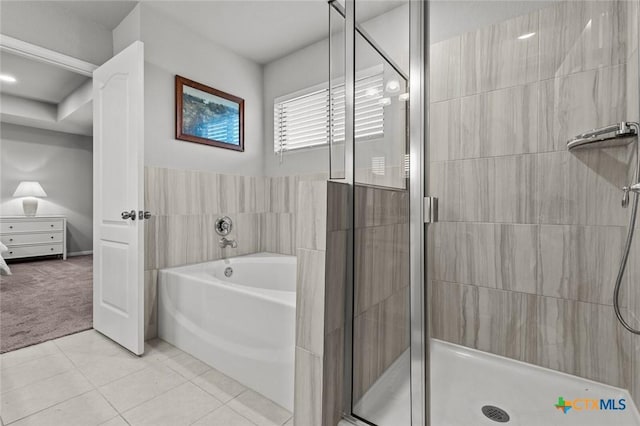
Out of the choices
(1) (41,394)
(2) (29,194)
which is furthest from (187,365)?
(2) (29,194)

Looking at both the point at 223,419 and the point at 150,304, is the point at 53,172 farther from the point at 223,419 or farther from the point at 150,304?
the point at 223,419

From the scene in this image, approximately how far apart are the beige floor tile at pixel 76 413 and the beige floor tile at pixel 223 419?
430 mm

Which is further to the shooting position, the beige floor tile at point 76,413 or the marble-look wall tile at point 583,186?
the beige floor tile at point 76,413

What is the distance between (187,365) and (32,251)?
200 inches

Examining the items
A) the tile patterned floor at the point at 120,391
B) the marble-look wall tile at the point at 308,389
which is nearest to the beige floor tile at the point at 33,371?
the tile patterned floor at the point at 120,391

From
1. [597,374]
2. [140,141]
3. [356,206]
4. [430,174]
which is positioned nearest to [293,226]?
[140,141]

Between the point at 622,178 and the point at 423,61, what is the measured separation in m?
0.90

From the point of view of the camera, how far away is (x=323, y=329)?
1.20m

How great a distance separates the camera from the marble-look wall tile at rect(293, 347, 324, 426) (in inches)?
47.8

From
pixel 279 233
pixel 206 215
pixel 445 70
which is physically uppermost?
pixel 445 70

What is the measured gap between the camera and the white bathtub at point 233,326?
4.87 feet

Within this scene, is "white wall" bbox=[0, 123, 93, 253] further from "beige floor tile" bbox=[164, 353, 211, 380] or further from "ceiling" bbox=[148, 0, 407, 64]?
"beige floor tile" bbox=[164, 353, 211, 380]

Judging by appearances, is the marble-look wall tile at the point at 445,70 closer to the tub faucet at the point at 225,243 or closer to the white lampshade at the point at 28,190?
the tub faucet at the point at 225,243

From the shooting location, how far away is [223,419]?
4.58 ft
